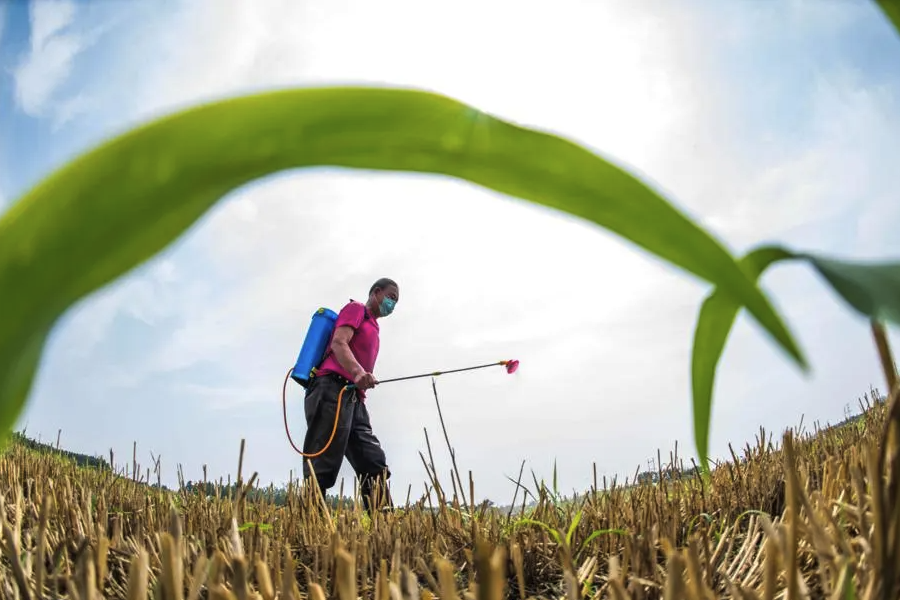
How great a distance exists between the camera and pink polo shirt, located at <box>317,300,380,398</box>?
3.34m

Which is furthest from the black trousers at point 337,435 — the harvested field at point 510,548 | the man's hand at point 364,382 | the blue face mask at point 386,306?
the harvested field at point 510,548

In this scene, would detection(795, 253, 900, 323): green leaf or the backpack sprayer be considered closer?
detection(795, 253, 900, 323): green leaf

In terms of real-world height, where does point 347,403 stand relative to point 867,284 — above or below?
above

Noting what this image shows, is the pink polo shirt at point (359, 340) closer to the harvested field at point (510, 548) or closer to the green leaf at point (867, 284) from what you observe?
the harvested field at point (510, 548)

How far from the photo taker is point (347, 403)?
11.0 feet

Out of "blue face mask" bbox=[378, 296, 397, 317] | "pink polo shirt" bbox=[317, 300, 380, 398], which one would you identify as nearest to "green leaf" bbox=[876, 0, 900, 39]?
"pink polo shirt" bbox=[317, 300, 380, 398]

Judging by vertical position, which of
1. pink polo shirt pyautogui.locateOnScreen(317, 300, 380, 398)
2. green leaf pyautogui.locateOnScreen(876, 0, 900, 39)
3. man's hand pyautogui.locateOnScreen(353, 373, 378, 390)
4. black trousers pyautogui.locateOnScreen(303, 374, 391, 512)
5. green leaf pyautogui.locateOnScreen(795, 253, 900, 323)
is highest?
pink polo shirt pyautogui.locateOnScreen(317, 300, 380, 398)

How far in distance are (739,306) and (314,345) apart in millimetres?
3692

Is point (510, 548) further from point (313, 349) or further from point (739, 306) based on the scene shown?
point (313, 349)

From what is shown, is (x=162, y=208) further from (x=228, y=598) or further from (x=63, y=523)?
(x=63, y=523)

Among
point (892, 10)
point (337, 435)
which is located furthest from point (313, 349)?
point (892, 10)

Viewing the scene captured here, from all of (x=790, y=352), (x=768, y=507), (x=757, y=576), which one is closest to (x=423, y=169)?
(x=790, y=352)

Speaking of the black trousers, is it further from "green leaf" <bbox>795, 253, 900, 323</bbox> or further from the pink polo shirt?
"green leaf" <bbox>795, 253, 900, 323</bbox>

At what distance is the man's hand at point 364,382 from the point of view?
10.5 feet
